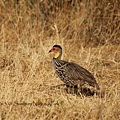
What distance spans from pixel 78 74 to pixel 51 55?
57.6 inches

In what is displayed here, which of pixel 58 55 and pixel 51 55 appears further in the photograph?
pixel 51 55

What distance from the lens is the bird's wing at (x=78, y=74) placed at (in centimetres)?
638

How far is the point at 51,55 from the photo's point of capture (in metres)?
7.85

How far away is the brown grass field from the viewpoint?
18.5ft

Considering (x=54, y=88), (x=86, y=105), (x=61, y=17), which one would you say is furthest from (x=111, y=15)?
(x=86, y=105)

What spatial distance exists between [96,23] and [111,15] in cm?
29

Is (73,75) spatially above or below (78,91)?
above

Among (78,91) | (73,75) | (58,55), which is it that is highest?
(58,55)

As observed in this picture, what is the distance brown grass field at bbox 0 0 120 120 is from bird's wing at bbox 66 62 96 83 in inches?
7.8

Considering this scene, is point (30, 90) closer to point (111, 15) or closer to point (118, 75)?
point (118, 75)

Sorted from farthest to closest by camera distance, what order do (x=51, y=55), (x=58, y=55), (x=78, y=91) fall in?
(x=51, y=55)
(x=58, y=55)
(x=78, y=91)

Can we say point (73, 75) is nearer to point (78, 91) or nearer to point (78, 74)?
point (78, 74)

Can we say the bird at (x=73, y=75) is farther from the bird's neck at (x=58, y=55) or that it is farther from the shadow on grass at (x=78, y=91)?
the bird's neck at (x=58, y=55)

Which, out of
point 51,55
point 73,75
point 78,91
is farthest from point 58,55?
point 51,55
